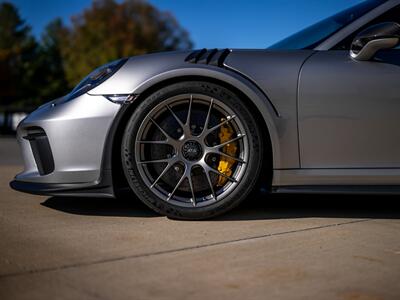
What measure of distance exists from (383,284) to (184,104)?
1584 millimetres

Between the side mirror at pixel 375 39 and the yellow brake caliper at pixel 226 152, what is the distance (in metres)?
0.89

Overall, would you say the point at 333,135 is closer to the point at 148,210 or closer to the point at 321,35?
the point at 321,35

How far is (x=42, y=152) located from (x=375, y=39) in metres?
2.11

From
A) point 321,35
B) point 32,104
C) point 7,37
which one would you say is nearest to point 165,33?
point 32,104

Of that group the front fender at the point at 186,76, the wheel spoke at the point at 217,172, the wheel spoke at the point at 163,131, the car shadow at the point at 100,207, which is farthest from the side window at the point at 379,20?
the car shadow at the point at 100,207

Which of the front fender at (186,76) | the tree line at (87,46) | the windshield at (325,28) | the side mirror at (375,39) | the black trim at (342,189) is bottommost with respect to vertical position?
the black trim at (342,189)

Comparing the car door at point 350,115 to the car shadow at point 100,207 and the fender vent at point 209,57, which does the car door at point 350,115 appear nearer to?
the fender vent at point 209,57

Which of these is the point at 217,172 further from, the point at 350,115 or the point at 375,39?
the point at 375,39

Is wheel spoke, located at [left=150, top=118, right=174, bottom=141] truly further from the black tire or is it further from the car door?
the car door

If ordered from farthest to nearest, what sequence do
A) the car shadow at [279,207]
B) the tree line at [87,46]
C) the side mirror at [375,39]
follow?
the tree line at [87,46]
the car shadow at [279,207]
the side mirror at [375,39]

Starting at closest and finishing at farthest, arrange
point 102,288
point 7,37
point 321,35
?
point 102,288
point 321,35
point 7,37

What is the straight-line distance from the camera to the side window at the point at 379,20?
9.96ft

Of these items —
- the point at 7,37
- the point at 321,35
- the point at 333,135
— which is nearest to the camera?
the point at 333,135

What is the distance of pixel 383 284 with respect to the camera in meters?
1.91
